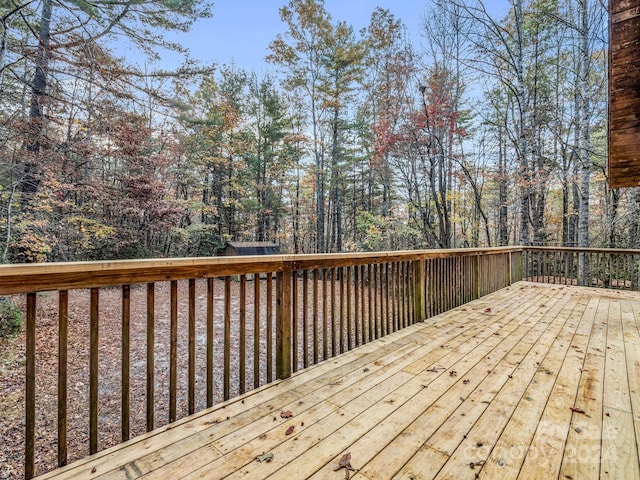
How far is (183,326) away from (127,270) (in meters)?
5.02

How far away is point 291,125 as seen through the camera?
13.8 m

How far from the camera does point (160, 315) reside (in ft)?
22.1

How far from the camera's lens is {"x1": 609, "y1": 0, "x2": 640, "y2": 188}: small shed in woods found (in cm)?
207

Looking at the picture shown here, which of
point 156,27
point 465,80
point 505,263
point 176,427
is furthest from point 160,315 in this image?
point 465,80

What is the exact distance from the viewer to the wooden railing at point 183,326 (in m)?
1.33

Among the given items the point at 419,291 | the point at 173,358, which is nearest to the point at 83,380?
the point at 173,358

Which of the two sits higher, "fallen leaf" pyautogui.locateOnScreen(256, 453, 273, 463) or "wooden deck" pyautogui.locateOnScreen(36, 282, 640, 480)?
"fallen leaf" pyautogui.locateOnScreen(256, 453, 273, 463)

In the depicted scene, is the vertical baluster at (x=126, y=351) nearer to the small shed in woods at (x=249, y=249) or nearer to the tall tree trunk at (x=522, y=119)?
the small shed in woods at (x=249, y=249)

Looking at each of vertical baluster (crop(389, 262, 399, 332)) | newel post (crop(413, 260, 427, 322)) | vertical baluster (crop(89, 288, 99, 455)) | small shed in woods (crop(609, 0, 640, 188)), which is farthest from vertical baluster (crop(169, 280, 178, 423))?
small shed in woods (crop(609, 0, 640, 188))

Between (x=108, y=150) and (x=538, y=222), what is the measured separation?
15.0 meters

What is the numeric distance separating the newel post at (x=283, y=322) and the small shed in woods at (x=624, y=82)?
9.21 ft

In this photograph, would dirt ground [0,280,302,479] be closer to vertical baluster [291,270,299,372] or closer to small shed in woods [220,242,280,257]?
vertical baluster [291,270,299,372]

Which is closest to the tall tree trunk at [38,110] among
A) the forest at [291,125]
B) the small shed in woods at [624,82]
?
the forest at [291,125]

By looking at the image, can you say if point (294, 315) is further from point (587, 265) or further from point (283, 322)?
point (587, 265)
